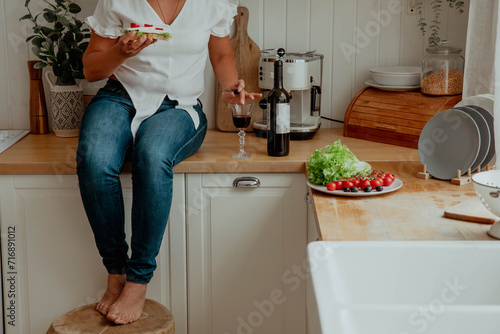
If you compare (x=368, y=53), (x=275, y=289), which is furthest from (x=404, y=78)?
(x=275, y=289)

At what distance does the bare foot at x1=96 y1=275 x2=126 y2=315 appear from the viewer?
197cm

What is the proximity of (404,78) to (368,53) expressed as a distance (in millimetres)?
298

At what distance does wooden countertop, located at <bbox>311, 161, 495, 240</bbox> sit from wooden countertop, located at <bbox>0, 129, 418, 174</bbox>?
12.7 inches

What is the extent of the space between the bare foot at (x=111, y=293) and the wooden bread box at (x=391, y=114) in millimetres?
1054

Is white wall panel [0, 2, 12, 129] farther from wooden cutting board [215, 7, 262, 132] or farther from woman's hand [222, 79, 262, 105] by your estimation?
woman's hand [222, 79, 262, 105]

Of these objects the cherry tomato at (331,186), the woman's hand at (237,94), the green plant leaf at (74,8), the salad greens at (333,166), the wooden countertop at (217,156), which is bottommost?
the wooden countertop at (217,156)

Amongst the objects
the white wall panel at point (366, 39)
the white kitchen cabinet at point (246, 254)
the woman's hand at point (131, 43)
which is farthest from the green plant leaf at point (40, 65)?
the white wall panel at point (366, 39)

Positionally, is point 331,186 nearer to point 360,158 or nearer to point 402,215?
point 402,215

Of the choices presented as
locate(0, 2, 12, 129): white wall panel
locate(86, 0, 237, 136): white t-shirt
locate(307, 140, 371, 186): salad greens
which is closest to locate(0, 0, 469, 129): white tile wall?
locate(0, 2, 12, 129): white wall panel

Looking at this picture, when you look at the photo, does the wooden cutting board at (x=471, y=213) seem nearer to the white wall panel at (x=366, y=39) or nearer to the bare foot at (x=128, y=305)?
the bare foot at (x=128, y=305)

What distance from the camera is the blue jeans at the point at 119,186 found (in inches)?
78.4

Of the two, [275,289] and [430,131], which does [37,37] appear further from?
[430,131]

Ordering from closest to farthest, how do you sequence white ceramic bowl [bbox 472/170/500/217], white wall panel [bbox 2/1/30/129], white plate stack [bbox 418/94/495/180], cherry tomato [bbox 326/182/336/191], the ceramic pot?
white ceramic bowl [bbox 472/170/500/217] → cherry tomato [bbox 326/182/336/191] → white plate stack [bbox 418/94/495/180] → the ceramic pot → white wall panel [bbox 2/1/30/129]

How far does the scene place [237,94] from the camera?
2221mm
